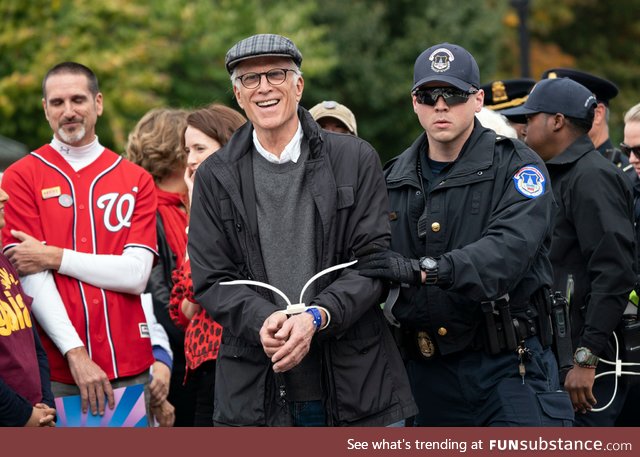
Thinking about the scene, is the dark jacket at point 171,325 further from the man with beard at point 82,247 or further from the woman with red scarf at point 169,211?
the man with beard at point 82,247

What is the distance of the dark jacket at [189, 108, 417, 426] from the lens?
467cm

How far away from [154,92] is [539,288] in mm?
18481

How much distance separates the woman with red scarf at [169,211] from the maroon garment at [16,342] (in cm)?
155

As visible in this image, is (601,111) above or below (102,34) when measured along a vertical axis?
below

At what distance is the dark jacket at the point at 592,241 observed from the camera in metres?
6.05

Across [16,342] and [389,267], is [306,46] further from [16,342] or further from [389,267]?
[389,267]

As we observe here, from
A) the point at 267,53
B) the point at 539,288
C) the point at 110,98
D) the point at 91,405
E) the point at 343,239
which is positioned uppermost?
the point at 110,98

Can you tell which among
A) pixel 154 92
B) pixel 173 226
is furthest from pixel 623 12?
pixel 173 226

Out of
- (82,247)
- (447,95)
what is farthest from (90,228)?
(447,95)

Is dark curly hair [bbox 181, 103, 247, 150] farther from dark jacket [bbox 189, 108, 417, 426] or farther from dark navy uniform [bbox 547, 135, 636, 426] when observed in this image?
dark navy uniform [bbox 547, 135, 636, 426]

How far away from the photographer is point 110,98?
1984cm

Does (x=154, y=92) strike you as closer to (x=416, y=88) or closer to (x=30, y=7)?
(x=30, y=7)

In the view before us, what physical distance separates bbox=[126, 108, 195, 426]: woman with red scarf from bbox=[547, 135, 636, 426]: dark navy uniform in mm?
2175

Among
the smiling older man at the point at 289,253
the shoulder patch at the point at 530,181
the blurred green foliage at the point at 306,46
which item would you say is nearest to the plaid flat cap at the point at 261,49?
the smiling older man at the point at 289,253
